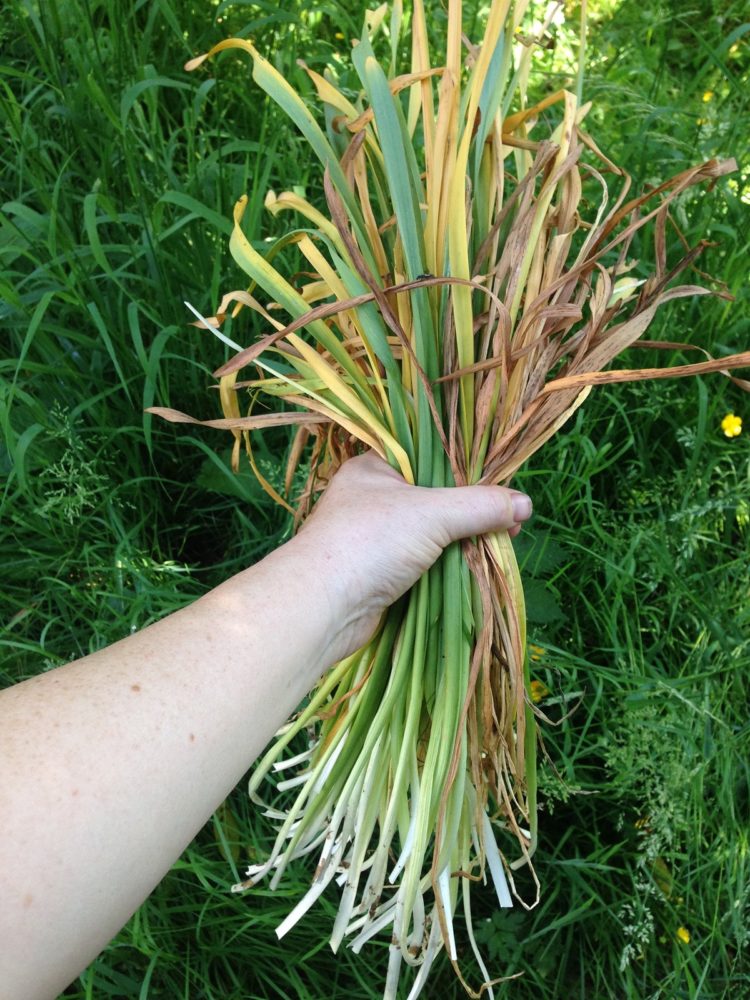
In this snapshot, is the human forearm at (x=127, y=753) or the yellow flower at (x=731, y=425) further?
the yellow flower at (x=731, y=425)

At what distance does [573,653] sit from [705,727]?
0.21m

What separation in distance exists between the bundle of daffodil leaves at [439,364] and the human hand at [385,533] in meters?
0.04

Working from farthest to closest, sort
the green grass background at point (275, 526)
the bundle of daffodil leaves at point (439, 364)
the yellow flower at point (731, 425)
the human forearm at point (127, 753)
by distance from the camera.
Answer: the yellow flower at point (731, 425)
the green grass background at point (275, 526)
the bundle of daffodil leaves at point (439, 364)
the human forearm at point (127, 753)

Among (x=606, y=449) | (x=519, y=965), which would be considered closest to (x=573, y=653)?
(x=606, y=449)

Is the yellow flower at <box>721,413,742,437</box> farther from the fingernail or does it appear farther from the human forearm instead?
the human forearm

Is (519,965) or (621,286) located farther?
(519,965)

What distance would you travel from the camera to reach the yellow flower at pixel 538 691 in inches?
50.0

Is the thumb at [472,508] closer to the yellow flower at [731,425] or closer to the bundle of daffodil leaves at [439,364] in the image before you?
the bundle of daffodil leaves at [439,364]

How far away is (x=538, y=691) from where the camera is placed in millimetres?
1292

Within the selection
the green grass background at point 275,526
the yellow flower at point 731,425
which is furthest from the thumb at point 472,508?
the yellow flower at point 731,425

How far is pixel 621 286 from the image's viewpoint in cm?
104

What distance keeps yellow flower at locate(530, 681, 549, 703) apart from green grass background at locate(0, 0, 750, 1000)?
0.05 ft

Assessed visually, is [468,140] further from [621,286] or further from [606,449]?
[606,449]

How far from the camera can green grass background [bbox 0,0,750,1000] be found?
1232mm
